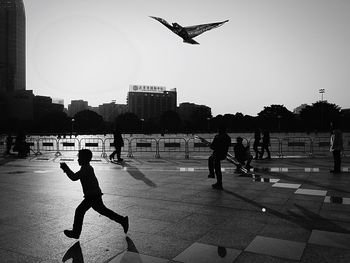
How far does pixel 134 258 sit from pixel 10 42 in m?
203

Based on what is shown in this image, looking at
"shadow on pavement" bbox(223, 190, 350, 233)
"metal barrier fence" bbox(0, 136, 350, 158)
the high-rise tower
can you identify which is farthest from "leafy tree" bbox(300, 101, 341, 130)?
the high-rise tower

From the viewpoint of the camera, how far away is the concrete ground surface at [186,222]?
443 cm

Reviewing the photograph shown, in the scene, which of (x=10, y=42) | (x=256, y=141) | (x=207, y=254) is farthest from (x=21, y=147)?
(x=10, y=42)

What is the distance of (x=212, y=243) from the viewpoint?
15.8 feet

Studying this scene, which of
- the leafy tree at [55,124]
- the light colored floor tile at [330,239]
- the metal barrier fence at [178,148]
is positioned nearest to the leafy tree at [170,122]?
the leafy tree at [55,124]

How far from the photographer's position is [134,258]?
4258mm

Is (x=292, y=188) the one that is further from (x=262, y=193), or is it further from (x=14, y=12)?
(x=14, y=12)

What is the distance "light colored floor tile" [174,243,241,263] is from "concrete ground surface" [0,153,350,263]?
0.01m

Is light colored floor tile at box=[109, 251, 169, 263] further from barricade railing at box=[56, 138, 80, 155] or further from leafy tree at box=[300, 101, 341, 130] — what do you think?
leafy tree at box=[300, 101, 341, 130]

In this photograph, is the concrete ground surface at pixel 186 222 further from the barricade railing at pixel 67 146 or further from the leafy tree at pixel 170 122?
the leafy tree at pixel 170 122

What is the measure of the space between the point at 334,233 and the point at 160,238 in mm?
2763

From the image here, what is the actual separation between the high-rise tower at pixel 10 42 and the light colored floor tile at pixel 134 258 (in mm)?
192144

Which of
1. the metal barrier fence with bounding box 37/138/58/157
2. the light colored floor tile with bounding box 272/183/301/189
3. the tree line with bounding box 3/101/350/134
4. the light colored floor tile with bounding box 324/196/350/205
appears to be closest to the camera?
the light colored floor tile with bounding box 324/196/350/205

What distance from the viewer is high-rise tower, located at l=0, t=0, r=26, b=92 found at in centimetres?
17738
